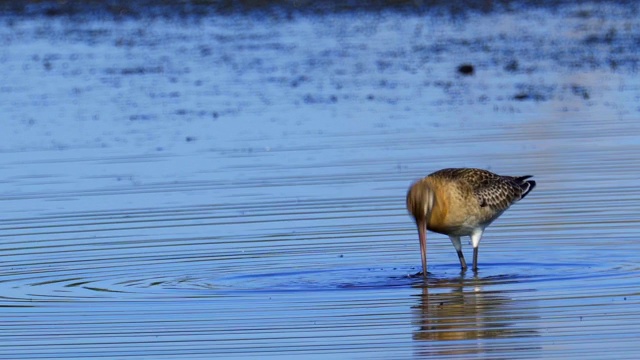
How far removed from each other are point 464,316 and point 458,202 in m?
2.20

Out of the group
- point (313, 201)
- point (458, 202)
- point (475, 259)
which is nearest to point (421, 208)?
point (458, 202)

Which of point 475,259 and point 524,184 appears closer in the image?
point 475,259

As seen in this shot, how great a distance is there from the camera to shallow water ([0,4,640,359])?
33.2 feet

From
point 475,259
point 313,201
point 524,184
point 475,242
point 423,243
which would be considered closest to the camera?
point 423,243

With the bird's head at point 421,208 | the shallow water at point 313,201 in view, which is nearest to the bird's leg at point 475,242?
the shallow water at point 313,201

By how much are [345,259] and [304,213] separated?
6.45 feet

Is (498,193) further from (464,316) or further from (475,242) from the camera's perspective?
(464,316)

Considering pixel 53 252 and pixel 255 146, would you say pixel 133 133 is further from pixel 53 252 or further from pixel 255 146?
pixel 53 252

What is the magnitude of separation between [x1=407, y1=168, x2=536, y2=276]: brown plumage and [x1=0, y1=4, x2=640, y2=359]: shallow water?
0.27 meters

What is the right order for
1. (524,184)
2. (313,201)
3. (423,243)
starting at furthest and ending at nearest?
(313,201), (524,184), (423,243)

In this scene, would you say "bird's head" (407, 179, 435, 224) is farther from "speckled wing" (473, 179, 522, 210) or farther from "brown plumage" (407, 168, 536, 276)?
"speckled wing" (473, 179, 522, 210)

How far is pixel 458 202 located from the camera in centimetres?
1255

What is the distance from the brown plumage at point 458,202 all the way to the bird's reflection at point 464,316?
49 centimetres

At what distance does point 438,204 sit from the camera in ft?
40.7
